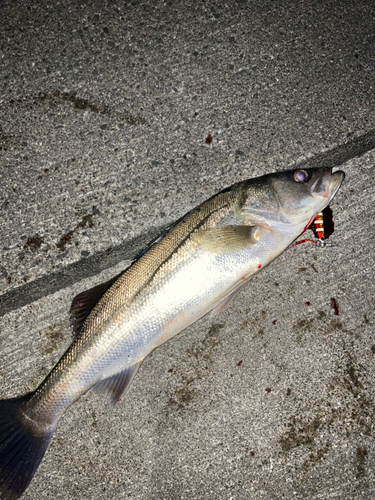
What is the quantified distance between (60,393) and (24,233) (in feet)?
3.91

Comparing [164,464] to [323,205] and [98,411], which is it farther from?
[323,205]

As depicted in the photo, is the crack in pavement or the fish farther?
the crack in pavement

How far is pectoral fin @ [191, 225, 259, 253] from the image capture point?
2.29 metres

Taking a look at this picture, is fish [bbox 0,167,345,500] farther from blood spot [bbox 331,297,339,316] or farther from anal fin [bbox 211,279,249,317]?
blood spot [bbox 331,297,339,316]

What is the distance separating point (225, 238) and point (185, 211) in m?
0.58

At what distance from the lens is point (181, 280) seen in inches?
88.8

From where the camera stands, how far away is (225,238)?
2295 mm

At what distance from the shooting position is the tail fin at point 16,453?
2371 mm

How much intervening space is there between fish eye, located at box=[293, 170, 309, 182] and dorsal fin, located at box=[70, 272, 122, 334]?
4.46ft

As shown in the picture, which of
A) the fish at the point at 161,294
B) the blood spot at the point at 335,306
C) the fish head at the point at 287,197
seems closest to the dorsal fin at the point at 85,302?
the fish at the point at 161,294

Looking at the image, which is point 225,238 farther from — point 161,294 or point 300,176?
point 300,176

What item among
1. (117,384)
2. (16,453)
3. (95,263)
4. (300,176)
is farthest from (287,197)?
(16,453)

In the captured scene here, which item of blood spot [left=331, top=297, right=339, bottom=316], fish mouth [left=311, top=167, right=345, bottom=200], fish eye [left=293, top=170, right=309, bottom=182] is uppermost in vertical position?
fish eye [left=293, top=170, right=309, bottom=182]

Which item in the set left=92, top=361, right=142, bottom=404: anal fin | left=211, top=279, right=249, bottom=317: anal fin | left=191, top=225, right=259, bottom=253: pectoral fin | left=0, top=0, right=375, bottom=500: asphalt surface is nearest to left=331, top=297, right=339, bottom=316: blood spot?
left=0, top=0, right=375, bottom=500: asphalt surface
